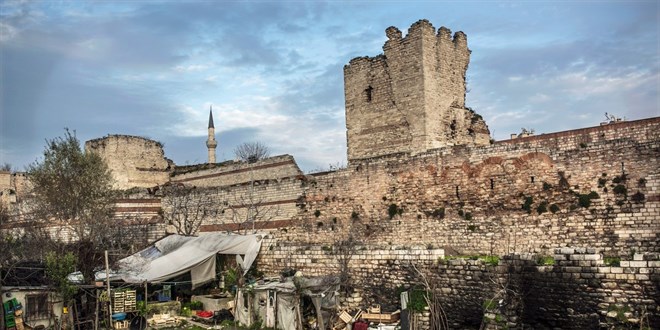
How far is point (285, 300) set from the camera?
14.7 meters

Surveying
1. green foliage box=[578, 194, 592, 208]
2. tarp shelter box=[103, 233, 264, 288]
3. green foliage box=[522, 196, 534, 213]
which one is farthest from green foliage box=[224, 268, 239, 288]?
green foliage box=[578, 194, 592, 208]

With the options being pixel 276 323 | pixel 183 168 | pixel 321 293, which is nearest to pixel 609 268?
pixel 321 293

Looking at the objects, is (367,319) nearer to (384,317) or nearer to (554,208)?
(384,317)

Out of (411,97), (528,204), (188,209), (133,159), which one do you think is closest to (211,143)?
(133,159)

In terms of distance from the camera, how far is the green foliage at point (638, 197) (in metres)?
13.8

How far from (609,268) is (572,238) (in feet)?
13.6

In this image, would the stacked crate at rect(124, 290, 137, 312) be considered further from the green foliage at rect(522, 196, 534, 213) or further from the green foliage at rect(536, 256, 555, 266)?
the green foliage at rect(522, 196, 534, 213)

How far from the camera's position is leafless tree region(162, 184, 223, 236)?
26297 millimetres

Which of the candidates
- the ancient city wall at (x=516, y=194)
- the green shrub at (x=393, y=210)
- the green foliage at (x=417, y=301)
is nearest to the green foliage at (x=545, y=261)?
the green foliage at (x=417, y=301)

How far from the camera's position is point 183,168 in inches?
1457

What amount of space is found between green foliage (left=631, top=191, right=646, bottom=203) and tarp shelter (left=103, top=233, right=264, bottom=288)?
1047 centimetres

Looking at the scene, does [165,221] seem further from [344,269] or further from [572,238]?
[572,238]

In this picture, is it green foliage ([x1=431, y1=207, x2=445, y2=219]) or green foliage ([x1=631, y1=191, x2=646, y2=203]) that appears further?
green foliage ([x1=431, y1=207, x2=445, y2=219])

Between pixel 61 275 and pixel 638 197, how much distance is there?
548 inches
